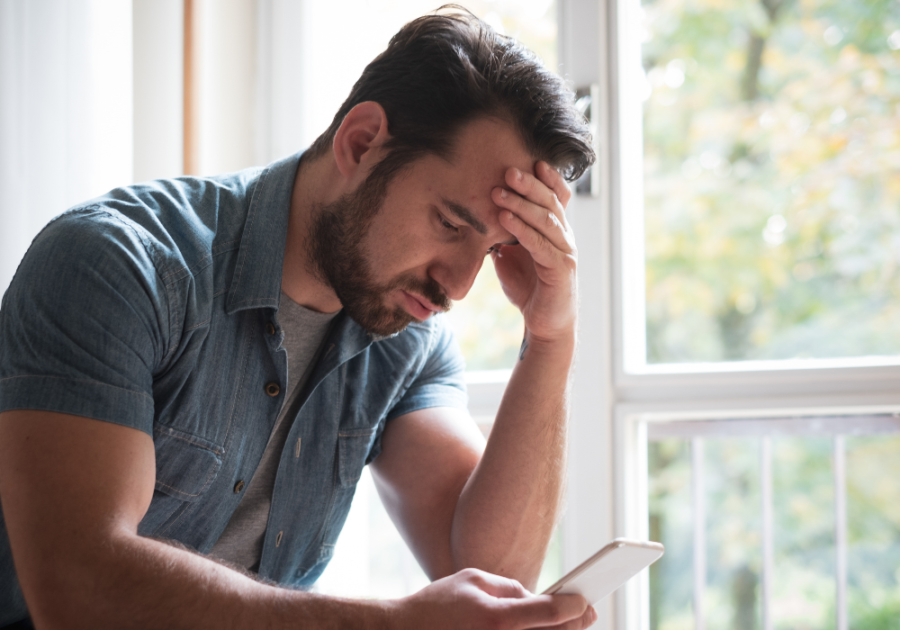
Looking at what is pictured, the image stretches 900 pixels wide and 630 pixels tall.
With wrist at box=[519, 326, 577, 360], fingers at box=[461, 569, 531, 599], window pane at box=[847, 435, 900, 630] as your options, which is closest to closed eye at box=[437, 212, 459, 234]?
wrist at box=[519, 326, 577, 360]

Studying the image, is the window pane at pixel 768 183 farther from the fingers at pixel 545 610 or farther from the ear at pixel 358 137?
the fingers at pixel 545 610

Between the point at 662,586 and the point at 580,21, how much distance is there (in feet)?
10.1

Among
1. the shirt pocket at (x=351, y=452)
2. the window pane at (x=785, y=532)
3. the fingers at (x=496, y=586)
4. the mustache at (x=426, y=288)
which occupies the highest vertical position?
the mustache at (x=426, y=288)

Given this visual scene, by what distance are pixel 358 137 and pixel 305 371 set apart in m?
0.41

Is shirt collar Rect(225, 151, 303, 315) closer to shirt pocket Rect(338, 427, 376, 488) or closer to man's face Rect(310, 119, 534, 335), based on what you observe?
man's face Rect(310, 119, 534, 335)

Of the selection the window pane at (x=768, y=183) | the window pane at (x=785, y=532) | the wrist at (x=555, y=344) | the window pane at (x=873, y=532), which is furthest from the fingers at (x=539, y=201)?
the window pane at (x=873, y=532)

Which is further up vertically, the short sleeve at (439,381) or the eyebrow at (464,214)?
the eyebrow at (464,214)

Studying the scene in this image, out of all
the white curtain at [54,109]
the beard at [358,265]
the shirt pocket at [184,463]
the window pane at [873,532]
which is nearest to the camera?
the shirt pocket at [184,463]

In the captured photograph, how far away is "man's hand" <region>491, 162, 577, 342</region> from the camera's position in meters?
1.07

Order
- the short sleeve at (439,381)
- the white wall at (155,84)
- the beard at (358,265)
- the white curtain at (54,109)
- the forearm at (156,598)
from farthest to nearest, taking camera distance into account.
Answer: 1. the white wall at (155,84)
2. the white curtain at (54,109)
3. the short sleeve at (439,381)
4. the beard at (358,265)
5. the forearm at (156,598)

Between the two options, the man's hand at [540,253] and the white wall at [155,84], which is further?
the white wall at [155,84]

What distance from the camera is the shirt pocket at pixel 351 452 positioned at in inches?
49.1

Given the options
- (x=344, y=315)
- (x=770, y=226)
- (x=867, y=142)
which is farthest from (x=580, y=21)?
(x=770, y=226)

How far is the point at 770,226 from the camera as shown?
374cm
